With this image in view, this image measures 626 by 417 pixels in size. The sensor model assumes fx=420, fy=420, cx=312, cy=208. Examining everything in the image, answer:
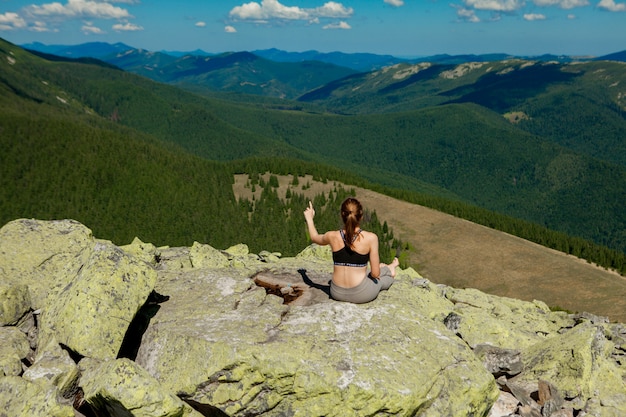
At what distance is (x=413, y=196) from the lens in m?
193

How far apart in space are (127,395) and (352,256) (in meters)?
10.1

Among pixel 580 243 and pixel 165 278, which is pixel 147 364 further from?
pixel 580 243

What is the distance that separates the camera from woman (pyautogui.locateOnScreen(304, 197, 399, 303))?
1800 centimetres

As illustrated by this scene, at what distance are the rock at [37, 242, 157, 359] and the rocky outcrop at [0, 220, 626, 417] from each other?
5 centimetres

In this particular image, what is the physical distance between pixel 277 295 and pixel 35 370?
10640 mm

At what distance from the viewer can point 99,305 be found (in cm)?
1695

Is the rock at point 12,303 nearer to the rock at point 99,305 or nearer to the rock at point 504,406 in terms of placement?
the rock at point 99,305

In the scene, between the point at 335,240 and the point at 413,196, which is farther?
the point at 413,196

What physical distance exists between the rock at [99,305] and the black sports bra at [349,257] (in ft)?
28.2

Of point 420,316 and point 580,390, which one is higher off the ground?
point 420,316

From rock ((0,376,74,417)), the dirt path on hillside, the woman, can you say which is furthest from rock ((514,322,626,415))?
the dirt path on hillside

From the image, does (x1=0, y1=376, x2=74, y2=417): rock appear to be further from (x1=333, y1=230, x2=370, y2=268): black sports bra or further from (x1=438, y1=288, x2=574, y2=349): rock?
Answer: (x1=438, y1=288, x2=574, y2=349): rock

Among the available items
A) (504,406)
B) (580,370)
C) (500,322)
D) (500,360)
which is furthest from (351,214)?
(500,322)

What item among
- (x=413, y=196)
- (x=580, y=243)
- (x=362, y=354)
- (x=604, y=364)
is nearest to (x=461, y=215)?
(x=413, y=196)
